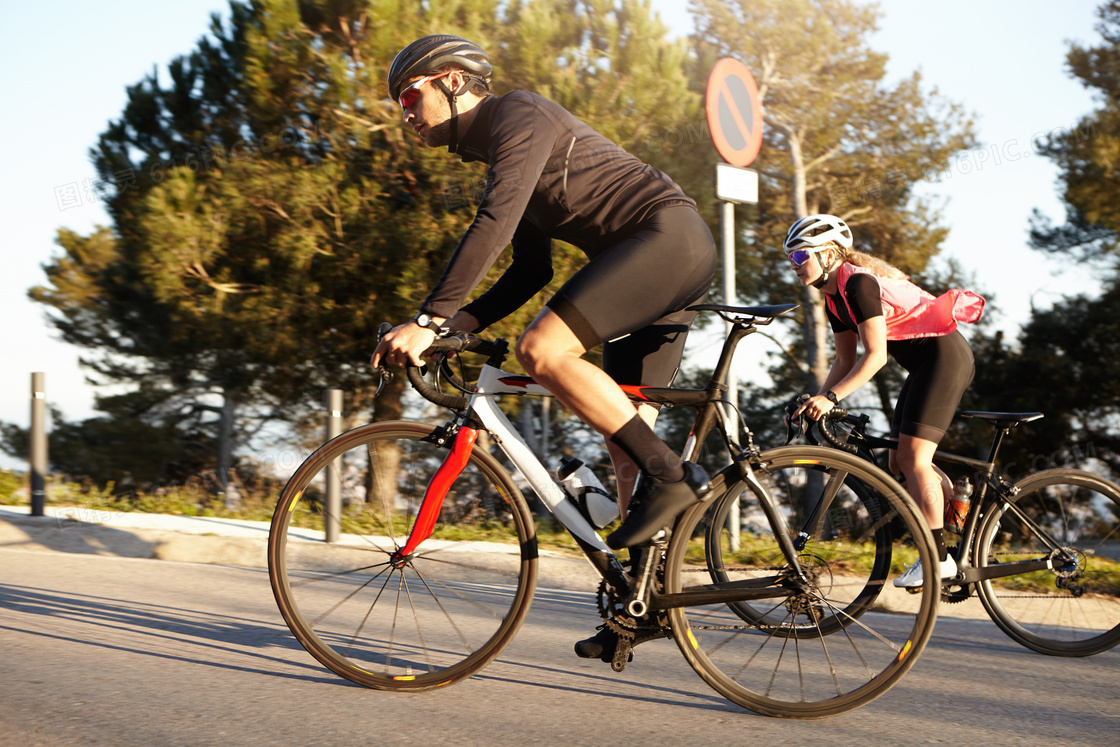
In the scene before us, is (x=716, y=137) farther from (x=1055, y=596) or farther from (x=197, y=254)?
(x=197, y=254)

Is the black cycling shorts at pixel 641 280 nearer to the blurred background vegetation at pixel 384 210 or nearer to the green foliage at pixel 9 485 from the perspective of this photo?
the blurred background vegetation at pixel 384 210

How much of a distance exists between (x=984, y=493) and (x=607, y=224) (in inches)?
89.2

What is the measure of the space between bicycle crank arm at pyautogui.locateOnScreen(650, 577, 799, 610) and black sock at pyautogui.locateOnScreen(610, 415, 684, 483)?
35 cm

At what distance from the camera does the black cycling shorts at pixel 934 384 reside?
3.89 m

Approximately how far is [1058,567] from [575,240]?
262 cm

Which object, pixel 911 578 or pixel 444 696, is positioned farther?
pixel 911 578

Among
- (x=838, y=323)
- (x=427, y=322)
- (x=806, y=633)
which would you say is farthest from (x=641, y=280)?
(x=838, y=323)

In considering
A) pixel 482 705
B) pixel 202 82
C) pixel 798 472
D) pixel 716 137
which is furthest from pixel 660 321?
pixel 202 82

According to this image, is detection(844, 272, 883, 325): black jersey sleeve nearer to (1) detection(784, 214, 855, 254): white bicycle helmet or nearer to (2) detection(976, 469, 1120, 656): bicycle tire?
(1) detection(784, 214, 855, 254): white bicycle helmet

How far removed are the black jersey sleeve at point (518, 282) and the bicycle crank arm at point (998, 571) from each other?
216 centimetres

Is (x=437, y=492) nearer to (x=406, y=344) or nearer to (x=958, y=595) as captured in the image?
(x=406, y=344)

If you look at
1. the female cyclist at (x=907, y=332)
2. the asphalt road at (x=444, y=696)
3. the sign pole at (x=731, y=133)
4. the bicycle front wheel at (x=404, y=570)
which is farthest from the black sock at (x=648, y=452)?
the sign pole at (x=731, y=133)

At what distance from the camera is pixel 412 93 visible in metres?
2.69

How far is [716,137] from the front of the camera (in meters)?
5.71
